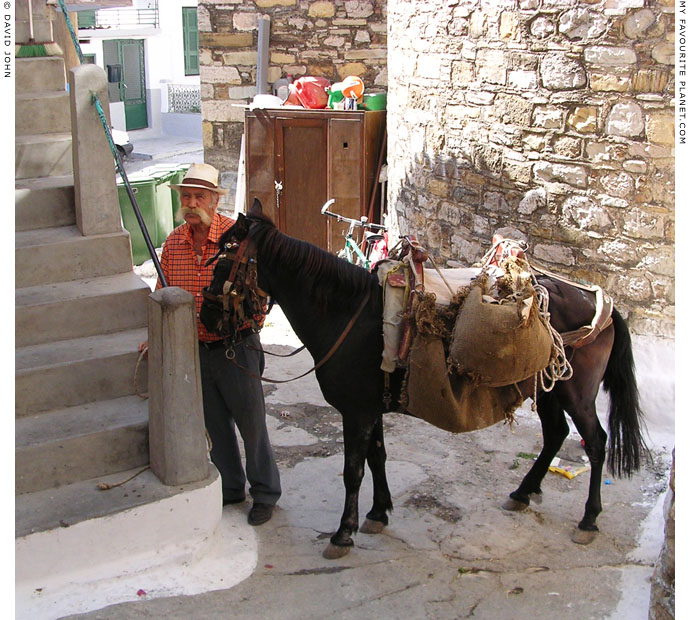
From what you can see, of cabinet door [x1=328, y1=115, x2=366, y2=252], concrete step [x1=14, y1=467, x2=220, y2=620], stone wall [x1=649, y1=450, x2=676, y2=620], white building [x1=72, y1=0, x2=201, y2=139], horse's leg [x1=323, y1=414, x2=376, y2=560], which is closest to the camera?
stone wall [x1=649, y1=450, x2=676, y2=620]

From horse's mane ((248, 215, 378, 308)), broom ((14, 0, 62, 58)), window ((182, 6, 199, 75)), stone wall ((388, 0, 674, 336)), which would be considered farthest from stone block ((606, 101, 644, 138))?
window ((182, 6, 199, 75))

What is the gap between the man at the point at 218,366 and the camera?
436 cm

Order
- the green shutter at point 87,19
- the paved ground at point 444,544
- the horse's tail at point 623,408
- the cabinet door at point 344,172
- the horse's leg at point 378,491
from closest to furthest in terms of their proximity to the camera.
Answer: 1. the paved ground at point 444,544
2. the horse's leg at point 378,491
3. the horse's tail at point 623,408
4. the cabinet door at point 344,172
5. the green shutter at point 87,19

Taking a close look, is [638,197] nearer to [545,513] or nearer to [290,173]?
[545,513]

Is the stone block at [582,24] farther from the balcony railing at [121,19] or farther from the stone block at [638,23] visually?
the balcony railing at [121,19]

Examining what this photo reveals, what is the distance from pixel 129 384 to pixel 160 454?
21.1 inches

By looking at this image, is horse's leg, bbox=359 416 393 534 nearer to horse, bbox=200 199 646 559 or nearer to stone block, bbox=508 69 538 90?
horse, bbox=200 199 646 559

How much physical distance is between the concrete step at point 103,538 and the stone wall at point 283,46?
847 cm

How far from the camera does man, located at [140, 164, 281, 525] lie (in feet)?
14.3

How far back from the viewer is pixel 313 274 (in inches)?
163

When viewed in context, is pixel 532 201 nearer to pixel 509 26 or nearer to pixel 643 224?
pixel 643 224

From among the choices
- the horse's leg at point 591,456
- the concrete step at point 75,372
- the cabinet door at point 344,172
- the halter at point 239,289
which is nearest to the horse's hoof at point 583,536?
the horse's leg at point 591,456

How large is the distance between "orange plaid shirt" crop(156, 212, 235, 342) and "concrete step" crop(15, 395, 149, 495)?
2.00 ft

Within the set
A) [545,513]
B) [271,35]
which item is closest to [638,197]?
[545,513]
